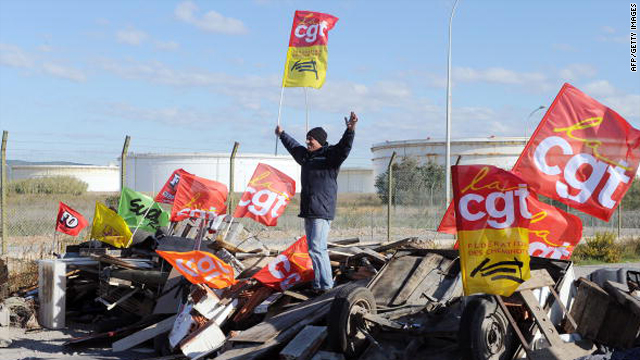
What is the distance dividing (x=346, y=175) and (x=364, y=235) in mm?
41548

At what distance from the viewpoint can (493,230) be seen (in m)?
6.43

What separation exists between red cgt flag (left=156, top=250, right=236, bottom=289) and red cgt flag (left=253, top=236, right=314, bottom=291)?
41 centimetres

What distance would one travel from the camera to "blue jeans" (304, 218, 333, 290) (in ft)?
28.1

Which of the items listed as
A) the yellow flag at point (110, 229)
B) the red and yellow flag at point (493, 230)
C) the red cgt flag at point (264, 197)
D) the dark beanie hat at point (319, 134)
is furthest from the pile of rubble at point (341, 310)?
the dark beanie hat at point (319, 134)

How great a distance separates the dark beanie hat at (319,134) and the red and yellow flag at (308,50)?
1756 mm

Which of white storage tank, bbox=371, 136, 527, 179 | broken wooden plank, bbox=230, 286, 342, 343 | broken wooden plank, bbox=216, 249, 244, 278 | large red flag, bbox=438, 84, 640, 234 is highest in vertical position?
white storage tank, bbox=371, 136, 527, 179

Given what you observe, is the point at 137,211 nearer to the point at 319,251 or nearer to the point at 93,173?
the point at 319,251

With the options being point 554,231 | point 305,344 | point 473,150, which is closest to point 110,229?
point 305,344

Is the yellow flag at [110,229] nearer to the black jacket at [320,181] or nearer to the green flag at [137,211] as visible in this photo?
the green flag at [137,211]

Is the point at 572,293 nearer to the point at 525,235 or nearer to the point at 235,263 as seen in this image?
the point at 525,235

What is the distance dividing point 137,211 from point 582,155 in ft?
24.8

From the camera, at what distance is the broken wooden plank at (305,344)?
23.1 feet

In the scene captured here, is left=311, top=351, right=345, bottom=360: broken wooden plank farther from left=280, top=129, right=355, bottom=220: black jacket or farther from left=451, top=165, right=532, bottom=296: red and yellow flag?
left=280, top=129, right=355, bottom=220: black jacket

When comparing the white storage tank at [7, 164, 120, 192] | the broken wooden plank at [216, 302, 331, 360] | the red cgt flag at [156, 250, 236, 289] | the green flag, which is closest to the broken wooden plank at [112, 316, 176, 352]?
the red cgt flag at [156, 250, 236, 289]
